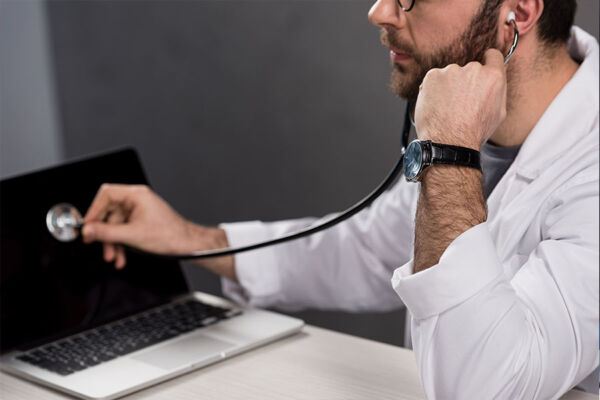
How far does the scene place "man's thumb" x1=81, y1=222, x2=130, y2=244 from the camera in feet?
3.58

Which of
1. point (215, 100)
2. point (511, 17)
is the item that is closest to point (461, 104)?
point (511, 17)

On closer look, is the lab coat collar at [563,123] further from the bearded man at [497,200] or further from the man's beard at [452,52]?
the man's beard at [452,52]

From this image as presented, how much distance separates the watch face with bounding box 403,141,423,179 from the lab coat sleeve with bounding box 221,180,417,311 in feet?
1.34

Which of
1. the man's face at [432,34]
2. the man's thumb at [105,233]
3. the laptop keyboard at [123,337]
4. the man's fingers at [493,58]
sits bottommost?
the laptop keyboard at [123,337]

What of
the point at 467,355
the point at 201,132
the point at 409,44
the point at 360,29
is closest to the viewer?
the point at 467,355

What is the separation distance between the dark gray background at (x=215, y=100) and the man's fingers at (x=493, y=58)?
0.42 m

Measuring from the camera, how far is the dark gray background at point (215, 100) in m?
1.51

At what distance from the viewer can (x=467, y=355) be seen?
2.49 ft

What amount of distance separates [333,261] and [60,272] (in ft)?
1.39

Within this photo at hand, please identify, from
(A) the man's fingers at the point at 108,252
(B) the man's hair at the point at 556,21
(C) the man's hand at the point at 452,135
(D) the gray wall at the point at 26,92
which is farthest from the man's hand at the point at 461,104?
(D) the gray wall at the point at 26,92

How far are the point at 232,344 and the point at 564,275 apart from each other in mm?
389

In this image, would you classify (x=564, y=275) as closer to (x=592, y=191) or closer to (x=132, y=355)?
(x=592, y=191)

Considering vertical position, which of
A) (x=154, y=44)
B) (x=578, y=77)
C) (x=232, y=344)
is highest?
(x=154, y=44)

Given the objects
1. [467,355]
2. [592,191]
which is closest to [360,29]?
[592,191]
